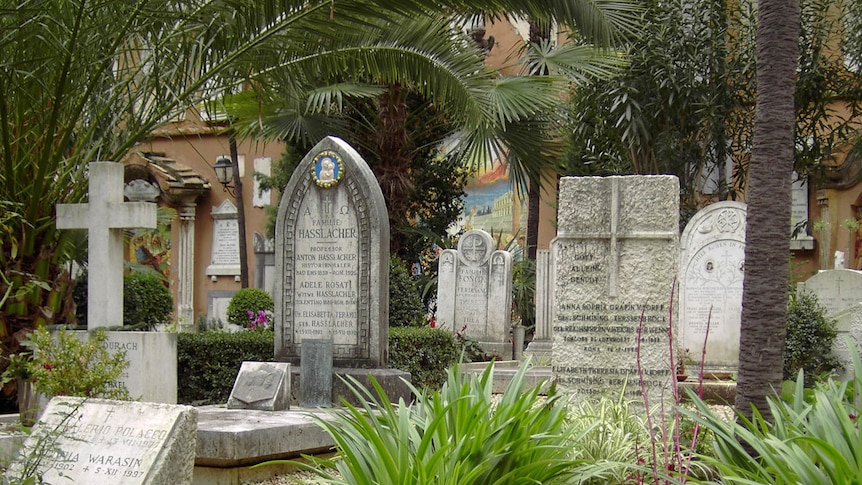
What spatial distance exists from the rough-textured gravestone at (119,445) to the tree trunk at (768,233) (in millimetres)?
2798

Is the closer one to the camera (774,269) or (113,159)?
(774,269)

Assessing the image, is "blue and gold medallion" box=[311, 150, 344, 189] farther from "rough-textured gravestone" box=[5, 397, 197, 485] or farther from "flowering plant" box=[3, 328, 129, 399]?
"rough-textured gravestone" box=[5, 397, 197, 485]

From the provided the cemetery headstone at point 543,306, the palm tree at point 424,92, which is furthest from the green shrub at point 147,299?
the cemetery headstone at point 543,306

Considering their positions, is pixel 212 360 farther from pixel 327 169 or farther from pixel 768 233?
pixel 768 233

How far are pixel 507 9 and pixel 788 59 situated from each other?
380 cm

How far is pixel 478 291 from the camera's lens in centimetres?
1577

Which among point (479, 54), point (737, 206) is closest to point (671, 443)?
point (479, 54)

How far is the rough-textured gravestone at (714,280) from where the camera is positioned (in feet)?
40.4

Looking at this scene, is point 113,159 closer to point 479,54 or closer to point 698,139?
point 479,54

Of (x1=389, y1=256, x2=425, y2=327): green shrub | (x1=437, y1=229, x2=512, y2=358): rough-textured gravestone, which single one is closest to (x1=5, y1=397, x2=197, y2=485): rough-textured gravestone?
(x1=389, y1=256, x2=425, y2=327): green shrub

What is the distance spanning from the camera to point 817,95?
741 inches

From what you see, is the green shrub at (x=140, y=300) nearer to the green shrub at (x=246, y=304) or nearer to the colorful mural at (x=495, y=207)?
the green shrub at (x=246, y=304)

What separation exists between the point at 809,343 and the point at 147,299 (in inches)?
359

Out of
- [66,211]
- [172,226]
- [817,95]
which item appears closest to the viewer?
[66,211]
